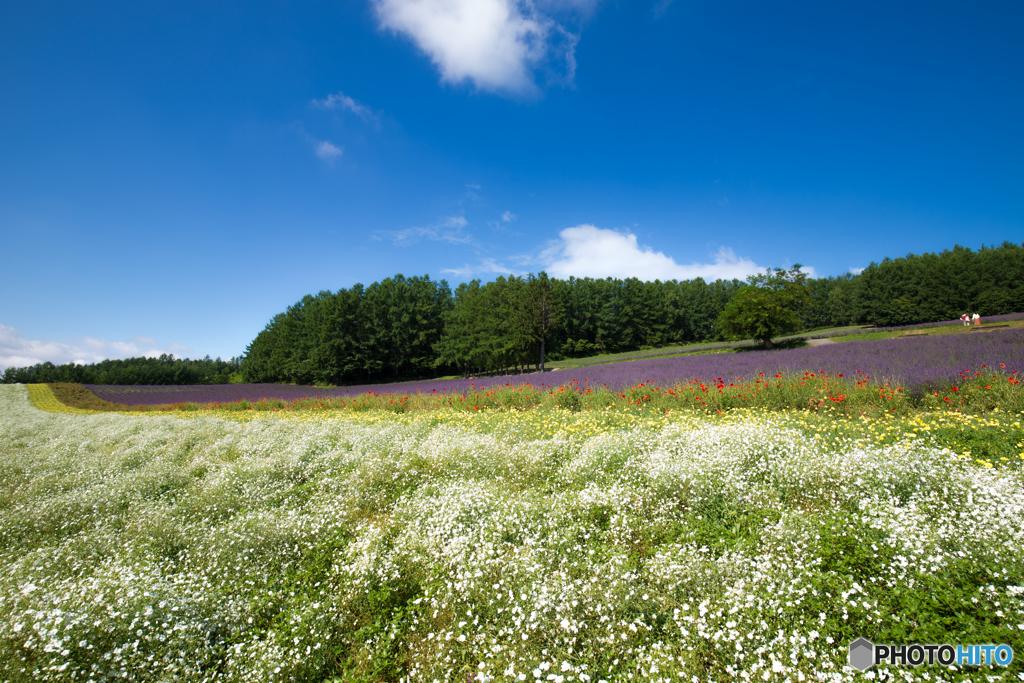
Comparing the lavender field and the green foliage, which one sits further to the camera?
the green foliage

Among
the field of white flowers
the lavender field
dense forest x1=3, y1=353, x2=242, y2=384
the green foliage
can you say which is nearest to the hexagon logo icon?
the field of white flowers

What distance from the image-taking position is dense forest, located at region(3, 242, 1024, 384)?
39219 millimetres

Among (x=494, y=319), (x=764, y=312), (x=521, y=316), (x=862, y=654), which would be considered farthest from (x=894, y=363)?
(x=494, y=319)

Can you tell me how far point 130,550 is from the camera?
14.8 ft

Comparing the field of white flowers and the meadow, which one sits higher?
the meadow

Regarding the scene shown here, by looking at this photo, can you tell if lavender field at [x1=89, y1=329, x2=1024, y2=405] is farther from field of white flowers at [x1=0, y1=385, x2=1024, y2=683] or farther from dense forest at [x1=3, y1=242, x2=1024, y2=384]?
dense forest at [x1=3, y1=242, x2=1024, y2=384]

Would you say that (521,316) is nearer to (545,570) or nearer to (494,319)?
(494,319)

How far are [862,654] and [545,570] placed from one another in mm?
2267

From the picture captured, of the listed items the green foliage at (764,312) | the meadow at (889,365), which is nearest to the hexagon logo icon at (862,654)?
the meadow at (889,365)

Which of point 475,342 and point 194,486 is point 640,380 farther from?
point 475,342

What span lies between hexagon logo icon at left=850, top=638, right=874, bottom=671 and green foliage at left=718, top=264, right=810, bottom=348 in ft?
106

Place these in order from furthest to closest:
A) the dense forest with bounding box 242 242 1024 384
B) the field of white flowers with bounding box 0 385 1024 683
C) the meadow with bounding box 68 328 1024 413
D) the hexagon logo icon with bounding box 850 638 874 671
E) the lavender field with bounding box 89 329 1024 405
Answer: the dense forest with bounding box 242 242 1024 384 → the lavender field with bounding box 89 329 1024 405 → the meadow with bounding box 68 328 1024 413 → the field of white flowers with bounding box 0 385 1024 683 → the hexagon logo icon with bounding box 850 638 874 671

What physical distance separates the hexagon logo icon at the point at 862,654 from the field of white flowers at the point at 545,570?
2.5 inches

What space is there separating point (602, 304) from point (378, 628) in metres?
65.1
